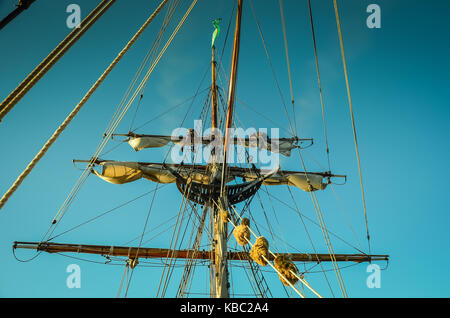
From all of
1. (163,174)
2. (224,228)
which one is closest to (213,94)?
(163,174)

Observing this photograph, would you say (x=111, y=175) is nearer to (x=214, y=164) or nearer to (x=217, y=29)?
(x=214, y=164)

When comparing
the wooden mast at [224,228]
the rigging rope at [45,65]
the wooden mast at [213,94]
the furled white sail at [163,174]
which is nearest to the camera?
the rigging rope at [45,65]

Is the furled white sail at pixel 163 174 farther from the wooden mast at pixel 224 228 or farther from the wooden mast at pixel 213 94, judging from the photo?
the wooden mast at pixel 224 228

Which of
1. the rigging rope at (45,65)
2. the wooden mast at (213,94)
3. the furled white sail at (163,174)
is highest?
the wooden mast at (213,94)

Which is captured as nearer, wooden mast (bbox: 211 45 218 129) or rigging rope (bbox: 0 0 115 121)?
rigging rope (bbox: 0 0 115 121)

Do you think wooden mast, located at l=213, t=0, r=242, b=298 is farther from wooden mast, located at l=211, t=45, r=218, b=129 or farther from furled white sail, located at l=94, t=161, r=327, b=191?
wooden mast, located at l=211, t=45, r=218, b=129

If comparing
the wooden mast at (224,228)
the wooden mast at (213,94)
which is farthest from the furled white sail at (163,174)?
the wooden mast at (224,228)

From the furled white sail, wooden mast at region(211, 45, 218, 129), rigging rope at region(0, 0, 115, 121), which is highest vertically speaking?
Answer: wooden mast at region(211, 45, 218, 129)

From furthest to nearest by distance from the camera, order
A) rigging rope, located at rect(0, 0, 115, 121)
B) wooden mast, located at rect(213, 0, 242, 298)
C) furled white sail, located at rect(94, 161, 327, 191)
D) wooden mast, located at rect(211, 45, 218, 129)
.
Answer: wooden mast, located at rect(211, 45, 218, 129) < furled white sail, located at rect(94, 161, 327, 191) < wooden mast, located at rect(213, 0, 242, 298) < rigging rope, located at rect(0, 0, 115, 121)

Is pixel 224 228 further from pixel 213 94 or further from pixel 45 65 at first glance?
pixel 213 94

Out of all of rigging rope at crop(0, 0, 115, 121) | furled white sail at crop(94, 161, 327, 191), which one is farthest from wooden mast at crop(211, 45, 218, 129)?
rigging rope at crop(0, 0, 115, 121)
